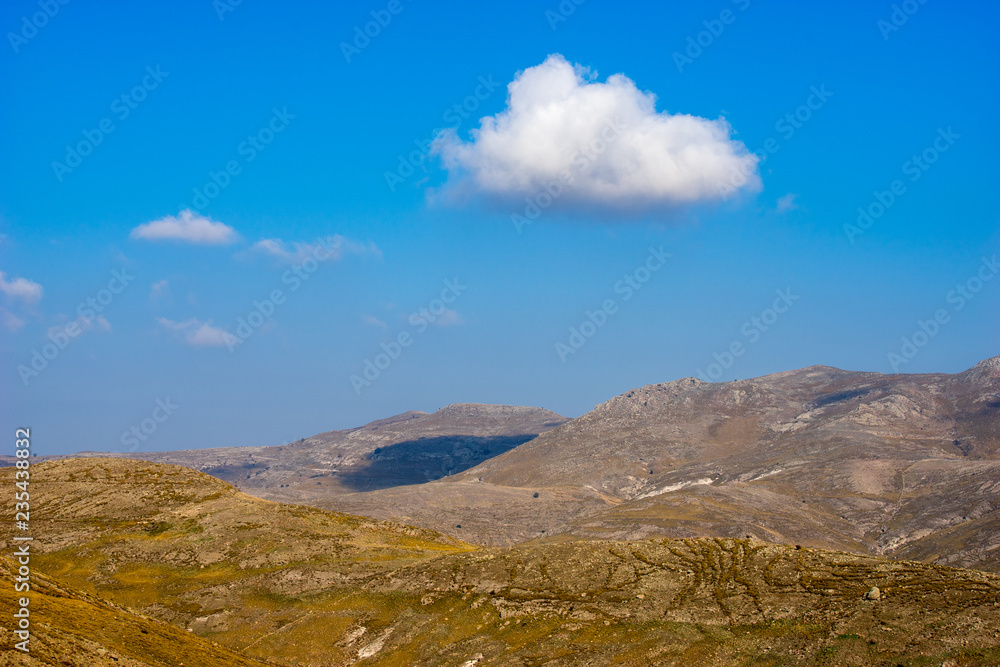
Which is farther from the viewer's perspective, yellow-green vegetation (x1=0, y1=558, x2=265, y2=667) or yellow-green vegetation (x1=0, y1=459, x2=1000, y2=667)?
yellow-green vegetation (x1=0, y1=459, x2=1000, y2=667)

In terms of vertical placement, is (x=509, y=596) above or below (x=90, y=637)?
below

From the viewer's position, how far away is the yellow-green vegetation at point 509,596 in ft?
122

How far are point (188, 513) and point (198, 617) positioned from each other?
2472cm

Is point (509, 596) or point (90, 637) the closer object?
point (90, 637)

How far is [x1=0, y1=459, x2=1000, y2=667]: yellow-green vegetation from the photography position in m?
37.1

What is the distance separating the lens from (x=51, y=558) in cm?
6272

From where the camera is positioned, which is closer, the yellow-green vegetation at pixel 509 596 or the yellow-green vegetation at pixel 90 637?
the yellow-green vegetation at pixel 90 637

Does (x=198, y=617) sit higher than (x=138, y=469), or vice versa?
(x=138, y=469)

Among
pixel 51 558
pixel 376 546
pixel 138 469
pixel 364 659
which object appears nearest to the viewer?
pixel 364 659

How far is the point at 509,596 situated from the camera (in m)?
48.3

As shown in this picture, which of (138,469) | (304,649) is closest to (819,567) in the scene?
(304,649)

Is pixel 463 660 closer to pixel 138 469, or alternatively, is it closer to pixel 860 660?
pixel 860 660

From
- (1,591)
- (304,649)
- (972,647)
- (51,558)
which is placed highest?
(51,558)

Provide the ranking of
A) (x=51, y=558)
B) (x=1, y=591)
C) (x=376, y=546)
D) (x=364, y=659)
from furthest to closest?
(x=376, y=546) → (x=51, y=558) → (x=364, y=659) → (x=1, y=591)
